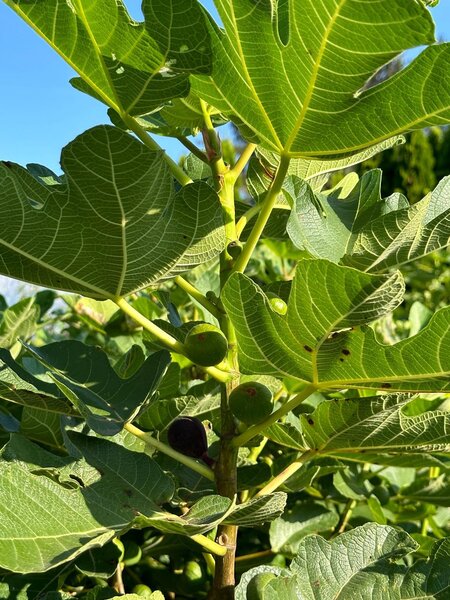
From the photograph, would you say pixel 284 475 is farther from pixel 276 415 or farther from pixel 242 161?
pixel 242 161

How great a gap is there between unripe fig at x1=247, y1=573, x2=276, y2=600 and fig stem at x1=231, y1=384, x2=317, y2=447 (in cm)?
15

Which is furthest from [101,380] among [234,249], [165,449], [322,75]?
[322,75]

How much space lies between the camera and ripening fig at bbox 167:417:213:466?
2.78ft

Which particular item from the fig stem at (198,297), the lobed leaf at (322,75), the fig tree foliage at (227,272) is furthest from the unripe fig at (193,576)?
the lobed leaf at (322,75)

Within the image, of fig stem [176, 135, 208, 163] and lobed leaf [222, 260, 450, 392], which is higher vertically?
fig stem [176, 135, 208, 163]

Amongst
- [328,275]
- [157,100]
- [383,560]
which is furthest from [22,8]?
[383,560]

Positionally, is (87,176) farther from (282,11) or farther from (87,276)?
(282,11)

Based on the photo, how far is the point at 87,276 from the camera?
0.81 meters

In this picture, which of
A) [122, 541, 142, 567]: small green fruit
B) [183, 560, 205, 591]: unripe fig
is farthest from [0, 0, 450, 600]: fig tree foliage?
[183, 560, 205, 591]: unripe fig

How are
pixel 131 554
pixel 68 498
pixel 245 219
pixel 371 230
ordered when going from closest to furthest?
pixel 68 498
pixel 371 230
pixel 245 219
pixel 131 554

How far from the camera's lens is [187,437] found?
2.78 feet

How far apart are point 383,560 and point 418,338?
0.28m

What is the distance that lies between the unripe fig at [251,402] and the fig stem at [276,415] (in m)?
0.01

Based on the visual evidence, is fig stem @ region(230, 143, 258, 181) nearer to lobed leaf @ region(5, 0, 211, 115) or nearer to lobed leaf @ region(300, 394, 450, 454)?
lobed leaf @ region(5, 0, 211, 115)
